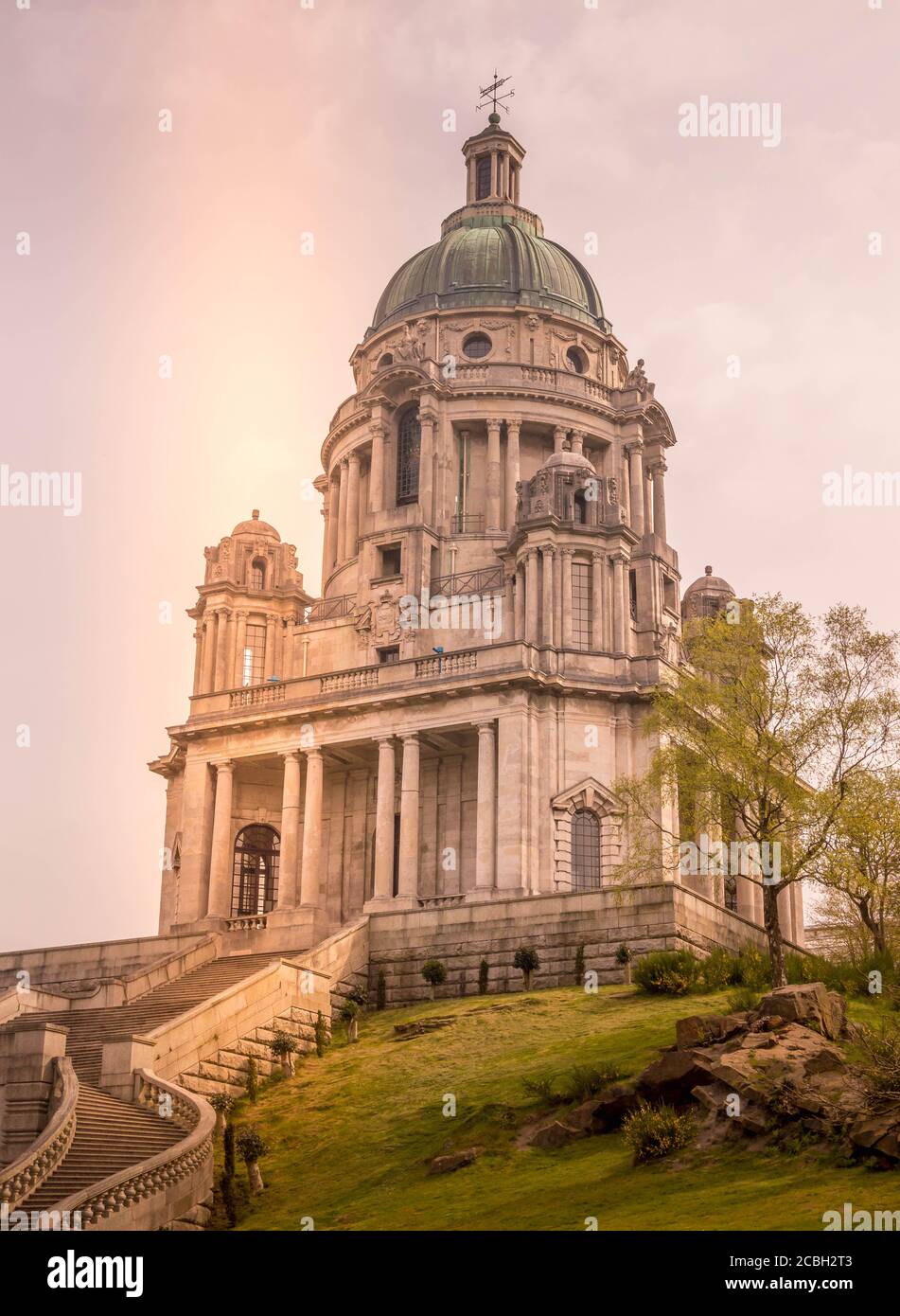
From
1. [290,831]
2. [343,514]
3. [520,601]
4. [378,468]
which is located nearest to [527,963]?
[290,831]

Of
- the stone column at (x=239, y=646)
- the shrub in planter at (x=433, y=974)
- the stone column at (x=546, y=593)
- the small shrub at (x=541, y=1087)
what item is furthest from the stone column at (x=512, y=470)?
the small shrub at (x=541, y=1087)

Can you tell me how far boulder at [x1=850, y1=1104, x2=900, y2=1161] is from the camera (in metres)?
22.3

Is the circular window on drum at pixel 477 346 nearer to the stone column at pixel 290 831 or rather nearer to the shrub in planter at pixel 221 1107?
the stone column at pixel 290 831

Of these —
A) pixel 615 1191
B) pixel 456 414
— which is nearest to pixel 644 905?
pixel 615 1191

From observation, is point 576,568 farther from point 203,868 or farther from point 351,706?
point 203,868

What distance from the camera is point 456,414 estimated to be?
216ft

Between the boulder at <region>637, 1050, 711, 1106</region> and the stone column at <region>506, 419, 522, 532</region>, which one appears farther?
the stone column at <region>506, 419, 522, 532</region>

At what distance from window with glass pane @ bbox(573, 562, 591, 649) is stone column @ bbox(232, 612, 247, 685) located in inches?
605

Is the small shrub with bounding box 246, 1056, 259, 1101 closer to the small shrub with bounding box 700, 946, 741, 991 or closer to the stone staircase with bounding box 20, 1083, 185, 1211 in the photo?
the stone staircase with bounding box 20, 1083, 185, 1211

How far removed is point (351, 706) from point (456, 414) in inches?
674

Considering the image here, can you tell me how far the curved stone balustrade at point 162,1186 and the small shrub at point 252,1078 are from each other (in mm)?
4159

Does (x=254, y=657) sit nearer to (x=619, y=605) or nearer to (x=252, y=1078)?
(x=619, y=605)

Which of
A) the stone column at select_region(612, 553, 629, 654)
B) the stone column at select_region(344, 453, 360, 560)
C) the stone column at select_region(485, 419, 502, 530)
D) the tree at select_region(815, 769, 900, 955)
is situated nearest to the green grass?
the tree at select_region(815, 769, 900, 955)

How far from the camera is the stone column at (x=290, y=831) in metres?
54.2
